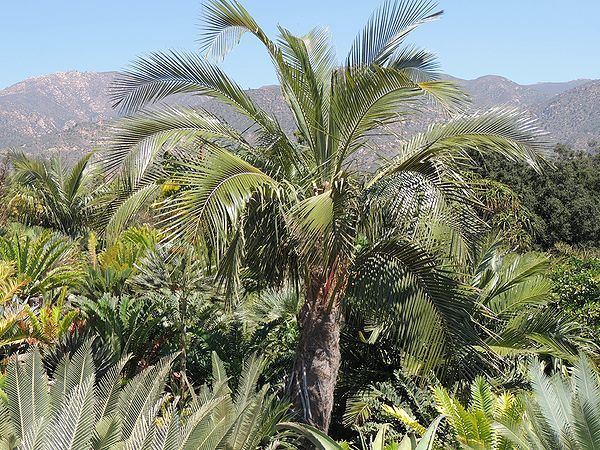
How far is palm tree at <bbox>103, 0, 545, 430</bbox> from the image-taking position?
454cm

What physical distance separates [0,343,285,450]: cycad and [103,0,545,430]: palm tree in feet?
3.09

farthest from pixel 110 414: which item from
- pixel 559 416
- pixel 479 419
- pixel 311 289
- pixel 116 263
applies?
pixel 116 263

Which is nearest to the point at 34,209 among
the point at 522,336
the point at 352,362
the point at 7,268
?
the point at 7,268

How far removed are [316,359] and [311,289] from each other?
2.08 ft

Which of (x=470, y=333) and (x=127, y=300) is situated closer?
(x=470, y=333)

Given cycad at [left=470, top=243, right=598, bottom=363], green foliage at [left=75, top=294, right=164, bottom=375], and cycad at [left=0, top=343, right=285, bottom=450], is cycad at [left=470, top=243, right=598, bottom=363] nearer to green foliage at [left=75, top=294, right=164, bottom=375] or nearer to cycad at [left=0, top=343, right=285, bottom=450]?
cycad at [left=0, top=343, right=285, bottom=450]

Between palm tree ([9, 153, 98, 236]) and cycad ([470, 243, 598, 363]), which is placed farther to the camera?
palm tree ([9, 153, 98, 236])

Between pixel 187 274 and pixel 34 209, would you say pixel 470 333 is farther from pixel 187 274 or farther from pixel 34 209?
pixel 34 209

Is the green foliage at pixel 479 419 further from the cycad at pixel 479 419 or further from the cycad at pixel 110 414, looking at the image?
the cycad at pixel 110 414

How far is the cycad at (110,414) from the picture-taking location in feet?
8.49

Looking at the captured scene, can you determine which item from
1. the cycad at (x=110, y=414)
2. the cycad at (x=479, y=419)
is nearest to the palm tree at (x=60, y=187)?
the cycad at (x=110, y=414)

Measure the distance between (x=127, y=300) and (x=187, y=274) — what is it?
2.70ft

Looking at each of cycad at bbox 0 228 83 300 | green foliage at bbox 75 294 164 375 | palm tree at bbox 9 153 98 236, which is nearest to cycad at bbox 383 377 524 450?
green foliage at bbox 75 294 164 375

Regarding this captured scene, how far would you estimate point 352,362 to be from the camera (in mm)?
6777
